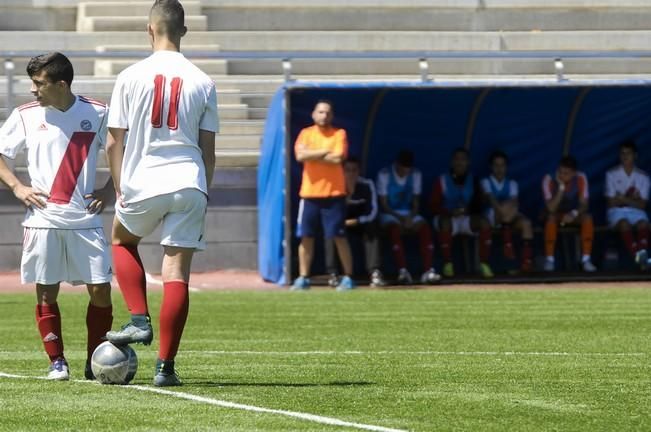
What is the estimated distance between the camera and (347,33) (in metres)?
26.4

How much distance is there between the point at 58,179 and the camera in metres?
8.59

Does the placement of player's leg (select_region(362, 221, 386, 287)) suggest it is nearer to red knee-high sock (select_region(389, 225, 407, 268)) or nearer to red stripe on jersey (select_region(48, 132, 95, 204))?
red knee-high sock (select_region(389, 225, 407, 268))

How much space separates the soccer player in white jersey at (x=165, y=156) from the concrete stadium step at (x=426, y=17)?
1875 centimetres

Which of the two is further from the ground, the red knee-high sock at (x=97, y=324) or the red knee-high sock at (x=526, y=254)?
the red knee-high sock at (x=97, y=324)

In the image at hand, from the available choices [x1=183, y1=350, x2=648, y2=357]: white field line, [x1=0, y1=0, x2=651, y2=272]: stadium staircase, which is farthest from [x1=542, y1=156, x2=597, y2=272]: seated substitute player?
[x1=183, y1=350, x2=648, y2=357]: white field line

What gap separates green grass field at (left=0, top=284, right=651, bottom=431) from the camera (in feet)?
22.4

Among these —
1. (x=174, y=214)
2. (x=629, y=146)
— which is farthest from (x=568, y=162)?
(x=174, y=214)

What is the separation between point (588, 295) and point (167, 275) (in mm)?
9557

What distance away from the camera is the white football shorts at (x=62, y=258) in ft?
28.0

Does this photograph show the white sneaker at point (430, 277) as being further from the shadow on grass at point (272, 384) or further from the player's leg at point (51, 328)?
the shadow on grass at point (272, 384)

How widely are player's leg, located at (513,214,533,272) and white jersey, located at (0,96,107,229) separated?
1197 centimetres

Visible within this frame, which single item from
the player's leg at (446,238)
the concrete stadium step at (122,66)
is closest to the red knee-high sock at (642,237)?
the player's leg at (446,238)

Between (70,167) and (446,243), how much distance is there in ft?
37.9

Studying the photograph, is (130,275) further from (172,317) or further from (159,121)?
(159,121)
